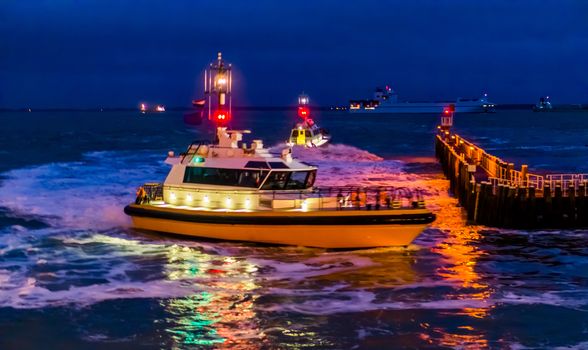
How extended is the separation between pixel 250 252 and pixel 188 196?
2.75 metres

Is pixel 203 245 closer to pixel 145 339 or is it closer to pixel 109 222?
pixel 109 222

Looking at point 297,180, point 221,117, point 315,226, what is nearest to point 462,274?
point 315,226

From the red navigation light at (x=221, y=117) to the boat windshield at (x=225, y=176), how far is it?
1.90 meters

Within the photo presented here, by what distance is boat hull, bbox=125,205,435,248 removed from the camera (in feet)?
63.1

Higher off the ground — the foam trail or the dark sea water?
the foam trail

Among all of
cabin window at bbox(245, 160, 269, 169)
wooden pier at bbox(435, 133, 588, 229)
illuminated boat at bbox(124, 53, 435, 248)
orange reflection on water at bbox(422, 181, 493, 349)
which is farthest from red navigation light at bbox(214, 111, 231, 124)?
wooden pier at bbox(435, 133, 588, 229)

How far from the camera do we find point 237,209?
2061cm

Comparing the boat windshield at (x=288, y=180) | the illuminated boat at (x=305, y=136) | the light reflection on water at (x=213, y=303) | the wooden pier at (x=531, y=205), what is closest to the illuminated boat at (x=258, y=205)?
the boat windshield at (x=288, y=180)

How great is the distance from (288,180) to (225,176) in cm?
169

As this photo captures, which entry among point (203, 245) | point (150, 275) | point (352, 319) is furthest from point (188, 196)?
point (352, 319)

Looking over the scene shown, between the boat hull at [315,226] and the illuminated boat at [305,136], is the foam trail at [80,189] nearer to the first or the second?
the boat hull at [315,226]

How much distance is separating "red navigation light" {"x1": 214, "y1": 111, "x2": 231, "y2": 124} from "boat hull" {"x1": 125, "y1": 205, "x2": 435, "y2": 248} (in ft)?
10.1

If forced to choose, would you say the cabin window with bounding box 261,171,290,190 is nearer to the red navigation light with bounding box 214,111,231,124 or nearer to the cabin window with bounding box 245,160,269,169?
the cabin window with bounding box 245,160,269,169

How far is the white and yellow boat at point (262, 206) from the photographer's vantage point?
19359mm
